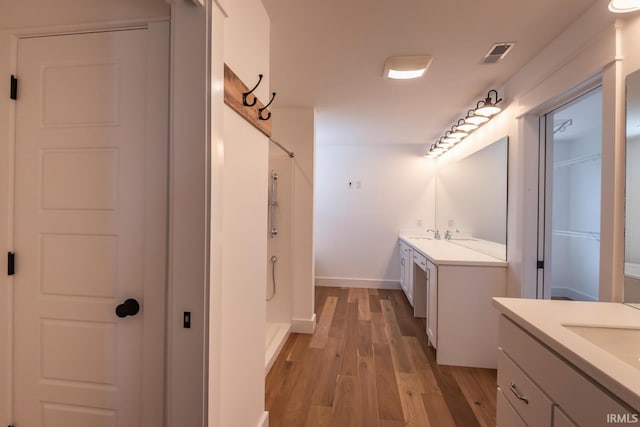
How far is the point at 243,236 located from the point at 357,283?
153 inches

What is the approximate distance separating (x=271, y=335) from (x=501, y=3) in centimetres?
305

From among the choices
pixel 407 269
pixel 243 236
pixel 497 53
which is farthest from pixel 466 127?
pixel 243 236

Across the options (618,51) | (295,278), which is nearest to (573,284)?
(618,51)

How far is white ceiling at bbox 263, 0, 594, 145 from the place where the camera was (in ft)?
5.07

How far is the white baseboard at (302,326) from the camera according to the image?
10.2ft

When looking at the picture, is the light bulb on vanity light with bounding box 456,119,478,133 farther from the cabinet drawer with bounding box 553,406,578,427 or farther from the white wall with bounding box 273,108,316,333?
the cabinet drawer with bounding box 553,406,578,427

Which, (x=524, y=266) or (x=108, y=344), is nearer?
(x=108, y=344)

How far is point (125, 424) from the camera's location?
1141mm

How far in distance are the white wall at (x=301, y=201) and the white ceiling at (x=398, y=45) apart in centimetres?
20

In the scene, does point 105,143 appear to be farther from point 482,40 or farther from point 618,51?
point 618,51

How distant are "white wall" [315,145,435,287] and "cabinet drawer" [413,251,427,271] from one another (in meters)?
1.40

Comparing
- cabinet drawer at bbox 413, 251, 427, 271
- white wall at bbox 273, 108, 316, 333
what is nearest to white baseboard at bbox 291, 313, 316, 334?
white wall at bbox 273, 108, 316, 333

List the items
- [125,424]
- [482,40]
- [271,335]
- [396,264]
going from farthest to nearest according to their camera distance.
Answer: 1. [396,264]
2. [271,335]
3. [482,40]
4. [125,424]

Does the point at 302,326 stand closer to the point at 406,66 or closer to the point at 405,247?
the point at 405,247
